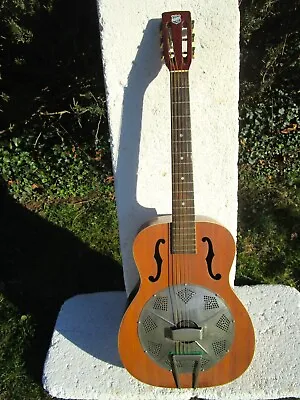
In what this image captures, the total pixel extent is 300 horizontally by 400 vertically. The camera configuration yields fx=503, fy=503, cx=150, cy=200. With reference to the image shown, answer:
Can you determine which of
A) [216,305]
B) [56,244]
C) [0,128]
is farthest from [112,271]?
[0,128]

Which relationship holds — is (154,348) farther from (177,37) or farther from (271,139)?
(271,139)

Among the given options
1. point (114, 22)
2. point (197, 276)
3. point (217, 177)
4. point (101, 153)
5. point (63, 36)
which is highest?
point (63, 36)

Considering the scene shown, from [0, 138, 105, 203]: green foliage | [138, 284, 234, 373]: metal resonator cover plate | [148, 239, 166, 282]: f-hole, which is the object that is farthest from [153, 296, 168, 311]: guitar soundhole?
[0, 138, 105, 203]: green foliage

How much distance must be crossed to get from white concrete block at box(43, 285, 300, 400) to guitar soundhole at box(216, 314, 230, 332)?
0.39 m

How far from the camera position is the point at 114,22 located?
2197mm

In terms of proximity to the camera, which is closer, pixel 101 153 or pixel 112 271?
pixel 112 271

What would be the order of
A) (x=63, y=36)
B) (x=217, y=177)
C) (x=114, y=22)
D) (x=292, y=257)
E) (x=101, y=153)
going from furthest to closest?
1. (x=101, y=153)
2. (x=292, y=257)
3. (x=63, y=36)
4. (x=217, y=177)
5. (x=114, y=22)

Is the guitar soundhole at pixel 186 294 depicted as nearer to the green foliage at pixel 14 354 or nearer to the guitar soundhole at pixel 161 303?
the guitar soundhole at pixel 161 303

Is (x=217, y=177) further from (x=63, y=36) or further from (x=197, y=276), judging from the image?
(x=63, y=36)

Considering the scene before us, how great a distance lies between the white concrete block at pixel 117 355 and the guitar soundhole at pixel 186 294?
22.7 inches

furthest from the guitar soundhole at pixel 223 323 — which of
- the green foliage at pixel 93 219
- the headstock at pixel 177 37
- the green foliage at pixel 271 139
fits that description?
the green foliage at pixel 271 139

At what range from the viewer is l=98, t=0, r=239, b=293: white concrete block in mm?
2193

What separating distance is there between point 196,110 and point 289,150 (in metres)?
2.23

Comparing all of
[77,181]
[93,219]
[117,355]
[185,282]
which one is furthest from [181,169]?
[77,181]
